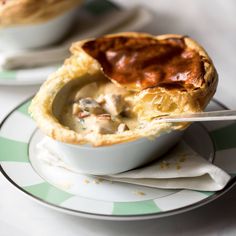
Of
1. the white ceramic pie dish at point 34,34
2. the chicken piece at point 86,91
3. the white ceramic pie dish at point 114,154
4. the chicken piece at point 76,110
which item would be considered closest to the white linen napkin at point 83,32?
the white ceramic pie dish at point 34,34

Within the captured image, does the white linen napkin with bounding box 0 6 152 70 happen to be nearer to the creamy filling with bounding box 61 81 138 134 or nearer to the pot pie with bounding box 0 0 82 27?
the pot pie with bounding box 0 0 82 27

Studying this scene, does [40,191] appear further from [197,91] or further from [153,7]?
[153,7]

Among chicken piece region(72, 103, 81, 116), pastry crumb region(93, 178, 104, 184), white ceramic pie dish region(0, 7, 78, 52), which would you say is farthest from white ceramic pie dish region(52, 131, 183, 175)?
white ceramic pie dish region(0, 7, 78, 52)

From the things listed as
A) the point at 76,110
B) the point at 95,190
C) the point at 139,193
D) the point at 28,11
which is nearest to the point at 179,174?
the point at 139,193

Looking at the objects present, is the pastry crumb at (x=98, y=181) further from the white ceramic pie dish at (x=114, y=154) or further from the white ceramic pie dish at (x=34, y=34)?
the white ceramic pie dish at (x=34, y=34)

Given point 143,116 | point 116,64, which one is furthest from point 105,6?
point 143,116

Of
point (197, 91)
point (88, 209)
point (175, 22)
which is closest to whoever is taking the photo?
point (88, 209)
